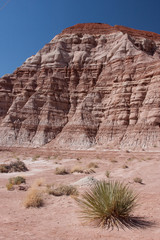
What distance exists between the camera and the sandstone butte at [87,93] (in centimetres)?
3581

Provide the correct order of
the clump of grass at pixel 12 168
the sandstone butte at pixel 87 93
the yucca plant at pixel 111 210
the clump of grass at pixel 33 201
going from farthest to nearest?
1. the sandstone butte at pixel 87 93
2. the clump of grass at pixel 12 168
3. the clump of grass at pixel 33 201
4. the yucca plant at pixel 111 210

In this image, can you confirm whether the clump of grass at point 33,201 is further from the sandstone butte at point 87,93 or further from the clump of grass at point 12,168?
the sandstone butte at point 87,93

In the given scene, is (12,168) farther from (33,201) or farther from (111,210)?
(111,210)

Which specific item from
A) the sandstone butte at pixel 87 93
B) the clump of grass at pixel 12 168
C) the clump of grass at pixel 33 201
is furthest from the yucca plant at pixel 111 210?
the sandstone butte at pixel 87 93

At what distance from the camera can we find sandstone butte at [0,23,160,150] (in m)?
35.8

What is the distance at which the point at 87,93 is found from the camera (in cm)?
4634

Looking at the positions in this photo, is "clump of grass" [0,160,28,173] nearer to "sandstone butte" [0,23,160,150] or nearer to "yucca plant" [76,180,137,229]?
"yucca plant" [76,180,137,229]

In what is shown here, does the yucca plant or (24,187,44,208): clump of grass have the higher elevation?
the yucca plant

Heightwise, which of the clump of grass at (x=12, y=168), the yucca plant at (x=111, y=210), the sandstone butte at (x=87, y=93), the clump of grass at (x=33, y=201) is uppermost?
the sandstone butte at (x=87, y=93)

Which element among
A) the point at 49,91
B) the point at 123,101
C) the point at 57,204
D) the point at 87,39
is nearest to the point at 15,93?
the point at 49,91

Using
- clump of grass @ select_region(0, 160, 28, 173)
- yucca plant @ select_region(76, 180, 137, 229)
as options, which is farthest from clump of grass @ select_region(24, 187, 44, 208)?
clump of grass @ select_region(0, 160, 28, 173)

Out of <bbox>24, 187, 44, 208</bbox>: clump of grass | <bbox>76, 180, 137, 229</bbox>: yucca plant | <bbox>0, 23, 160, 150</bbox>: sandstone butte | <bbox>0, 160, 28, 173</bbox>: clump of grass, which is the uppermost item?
<bbox>0, 23, 160, 150</bbox>: sandstone butte

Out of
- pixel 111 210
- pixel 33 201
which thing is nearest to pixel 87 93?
pixel 33 201

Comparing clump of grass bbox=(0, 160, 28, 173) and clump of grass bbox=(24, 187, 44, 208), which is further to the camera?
clump of grass bbox=(0, 160, 28, 173)
